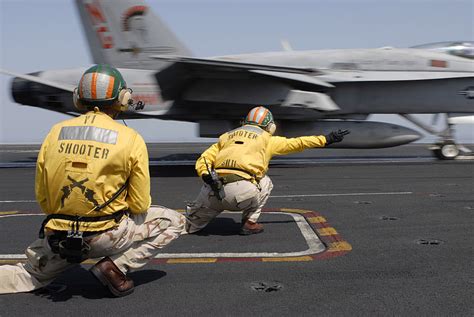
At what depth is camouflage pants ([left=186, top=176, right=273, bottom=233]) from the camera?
5.48 metres

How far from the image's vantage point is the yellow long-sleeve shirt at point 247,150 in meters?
5.55

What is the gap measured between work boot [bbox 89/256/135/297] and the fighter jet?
427 inches

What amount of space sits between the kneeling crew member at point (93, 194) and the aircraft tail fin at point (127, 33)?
11.9 metres

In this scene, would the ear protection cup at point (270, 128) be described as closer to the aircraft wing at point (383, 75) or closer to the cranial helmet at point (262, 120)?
the cranial helmet at point (262, 120)

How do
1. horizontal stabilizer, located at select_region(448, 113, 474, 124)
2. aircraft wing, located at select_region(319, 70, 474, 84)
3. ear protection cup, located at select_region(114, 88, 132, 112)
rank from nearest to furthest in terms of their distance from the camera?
1. ear protection cup, located at select_region(114, 88, 132, 112)
2. aircraft wing, located at select_region(319, 70, 474, 84)
3. horizontal stabilizer, located at select_region(448, 113, 474, 124)


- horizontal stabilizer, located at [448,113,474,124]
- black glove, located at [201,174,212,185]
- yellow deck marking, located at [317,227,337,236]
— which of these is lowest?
horizontal stabilizer, located at [448,113,474,124]

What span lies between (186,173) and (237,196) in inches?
314

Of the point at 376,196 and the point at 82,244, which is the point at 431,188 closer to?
the point at 376,196

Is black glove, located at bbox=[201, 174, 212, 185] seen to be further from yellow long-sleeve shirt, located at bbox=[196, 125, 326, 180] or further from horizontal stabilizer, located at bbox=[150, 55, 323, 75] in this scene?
horizontal stabilizer, located at bbox=[150, 55, 323, 75]

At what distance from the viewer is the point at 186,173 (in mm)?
13320

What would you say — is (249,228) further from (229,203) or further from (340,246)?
(340,246)

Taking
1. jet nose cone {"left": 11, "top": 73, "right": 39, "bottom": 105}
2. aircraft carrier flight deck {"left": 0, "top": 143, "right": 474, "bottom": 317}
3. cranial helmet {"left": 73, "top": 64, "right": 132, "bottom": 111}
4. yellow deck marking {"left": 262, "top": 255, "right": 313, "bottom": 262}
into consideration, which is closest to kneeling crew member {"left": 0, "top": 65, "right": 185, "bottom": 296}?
cranial helmet {"left": 73, "top": 64, "right": 132, "bottom": 111}

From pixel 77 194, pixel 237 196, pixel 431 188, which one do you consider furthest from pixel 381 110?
pixel 77 194

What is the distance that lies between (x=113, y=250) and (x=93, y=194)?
1.63ft
